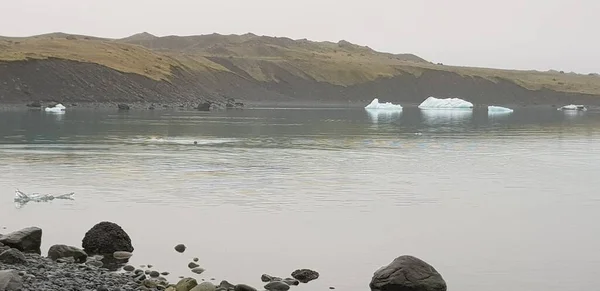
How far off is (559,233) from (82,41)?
17880 cm

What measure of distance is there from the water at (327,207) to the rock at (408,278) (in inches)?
31.1

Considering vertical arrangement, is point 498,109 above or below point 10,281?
below

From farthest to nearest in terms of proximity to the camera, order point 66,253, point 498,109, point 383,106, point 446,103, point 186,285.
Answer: point 446,103 → point 383,106 → point 498,109 → point 66,253 → point 186,285

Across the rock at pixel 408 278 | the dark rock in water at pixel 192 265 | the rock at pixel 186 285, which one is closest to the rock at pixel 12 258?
the dark rock in water at pixel 192 265

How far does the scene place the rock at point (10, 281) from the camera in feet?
56.4

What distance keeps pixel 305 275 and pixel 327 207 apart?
10751 mm

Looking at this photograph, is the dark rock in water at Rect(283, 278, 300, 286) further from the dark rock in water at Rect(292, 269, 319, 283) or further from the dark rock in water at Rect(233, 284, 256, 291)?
the dark rock in water at Rect(233, 284, 256, 291)

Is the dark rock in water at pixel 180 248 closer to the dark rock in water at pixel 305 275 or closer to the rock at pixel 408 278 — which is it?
the dark rock in water at pixel 305 275

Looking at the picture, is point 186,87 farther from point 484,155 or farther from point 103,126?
point 484,155

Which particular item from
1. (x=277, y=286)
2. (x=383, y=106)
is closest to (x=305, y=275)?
(x=277, y=286)

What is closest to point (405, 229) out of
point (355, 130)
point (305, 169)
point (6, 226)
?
point (6, 226)

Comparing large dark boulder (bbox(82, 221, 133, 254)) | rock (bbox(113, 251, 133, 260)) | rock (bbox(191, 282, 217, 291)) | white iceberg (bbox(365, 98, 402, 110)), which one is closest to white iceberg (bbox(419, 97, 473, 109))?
white iceberg (bbox(365, 98, 402, 110))

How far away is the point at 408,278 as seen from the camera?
19891mm

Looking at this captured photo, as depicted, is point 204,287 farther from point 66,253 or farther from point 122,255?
point 66,253
